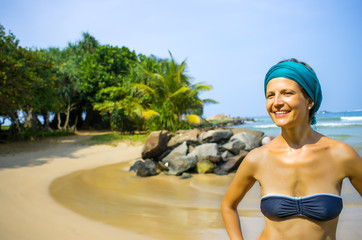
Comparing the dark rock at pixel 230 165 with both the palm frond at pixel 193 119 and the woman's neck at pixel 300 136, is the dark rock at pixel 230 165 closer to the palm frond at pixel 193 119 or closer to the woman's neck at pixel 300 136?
the woman's neck at pixel 300 136

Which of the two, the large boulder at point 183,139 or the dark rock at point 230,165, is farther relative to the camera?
the large boulder at point 183,139

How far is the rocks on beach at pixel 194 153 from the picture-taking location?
752 centimetres

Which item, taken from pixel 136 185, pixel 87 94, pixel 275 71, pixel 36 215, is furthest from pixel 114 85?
pixel 275 71

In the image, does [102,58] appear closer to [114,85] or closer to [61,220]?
[114,85]

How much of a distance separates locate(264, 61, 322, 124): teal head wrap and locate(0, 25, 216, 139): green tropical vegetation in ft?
40.5

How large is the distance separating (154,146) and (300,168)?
7.77 m

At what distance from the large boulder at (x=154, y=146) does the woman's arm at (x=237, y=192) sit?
7.49 m

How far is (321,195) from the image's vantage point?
1.27 meters

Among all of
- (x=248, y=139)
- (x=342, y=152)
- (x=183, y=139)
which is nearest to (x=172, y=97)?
(x=183, y=139)

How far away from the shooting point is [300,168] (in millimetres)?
1345

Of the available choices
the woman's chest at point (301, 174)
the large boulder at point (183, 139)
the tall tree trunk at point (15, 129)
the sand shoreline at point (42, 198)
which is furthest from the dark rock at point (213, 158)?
the tall tree trunk at point (15, 129)

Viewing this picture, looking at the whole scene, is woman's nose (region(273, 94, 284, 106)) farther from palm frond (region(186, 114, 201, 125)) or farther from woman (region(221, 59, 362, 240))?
palm frond (region(186, 114, 201, 125))

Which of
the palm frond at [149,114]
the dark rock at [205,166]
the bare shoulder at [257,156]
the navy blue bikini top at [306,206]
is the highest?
the palm frond at [149,114]

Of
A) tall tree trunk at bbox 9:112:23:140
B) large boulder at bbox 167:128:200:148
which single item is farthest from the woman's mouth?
tall tree trunk at bbox 9:112:23:140
